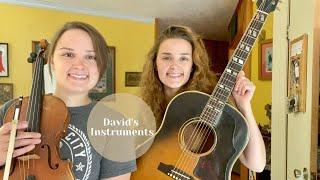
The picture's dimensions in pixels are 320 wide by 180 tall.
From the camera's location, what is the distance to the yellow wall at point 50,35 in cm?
91

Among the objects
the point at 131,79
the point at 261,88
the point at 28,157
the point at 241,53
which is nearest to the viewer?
the point at 28,157

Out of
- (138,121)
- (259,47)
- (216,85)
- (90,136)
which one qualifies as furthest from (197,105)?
(259,47)

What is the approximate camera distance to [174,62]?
745 millimetres

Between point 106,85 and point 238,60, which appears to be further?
point 106,85

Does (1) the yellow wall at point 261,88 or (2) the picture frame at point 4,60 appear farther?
(1) the yellow wall at point 261,88

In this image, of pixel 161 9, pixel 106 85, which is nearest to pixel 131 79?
pixel 106 85

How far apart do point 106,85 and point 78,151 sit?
248 mm

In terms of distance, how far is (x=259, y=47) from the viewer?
3.87ft

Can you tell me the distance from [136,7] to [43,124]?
0.62 meters

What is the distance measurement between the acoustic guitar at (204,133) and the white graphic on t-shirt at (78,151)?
14 centimetres

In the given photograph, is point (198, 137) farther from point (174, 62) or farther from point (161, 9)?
→ point (161, 9)

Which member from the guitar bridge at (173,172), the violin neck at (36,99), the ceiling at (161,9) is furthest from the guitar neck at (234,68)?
the violin neck at (36,99)

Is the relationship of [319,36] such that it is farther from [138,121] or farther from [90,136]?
[90,136]

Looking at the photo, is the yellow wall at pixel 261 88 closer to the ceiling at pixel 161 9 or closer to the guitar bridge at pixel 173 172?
the ceiling at pixel 161 9
